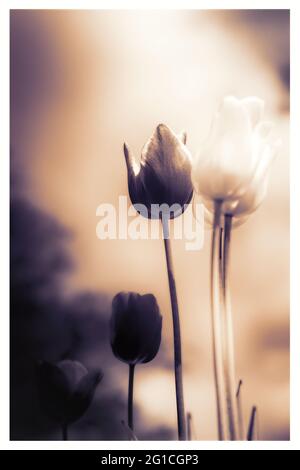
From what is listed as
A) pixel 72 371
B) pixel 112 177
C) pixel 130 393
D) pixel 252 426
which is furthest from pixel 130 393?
pixel 112 177

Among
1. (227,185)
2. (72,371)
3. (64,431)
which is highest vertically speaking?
(227,185)

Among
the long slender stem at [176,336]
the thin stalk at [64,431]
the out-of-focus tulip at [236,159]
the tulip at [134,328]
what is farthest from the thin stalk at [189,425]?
the out-of-focus tulip at [236,159]

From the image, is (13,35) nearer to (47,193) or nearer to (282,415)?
(47,193)

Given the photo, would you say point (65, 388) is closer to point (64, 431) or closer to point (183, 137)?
point (64, 431)
